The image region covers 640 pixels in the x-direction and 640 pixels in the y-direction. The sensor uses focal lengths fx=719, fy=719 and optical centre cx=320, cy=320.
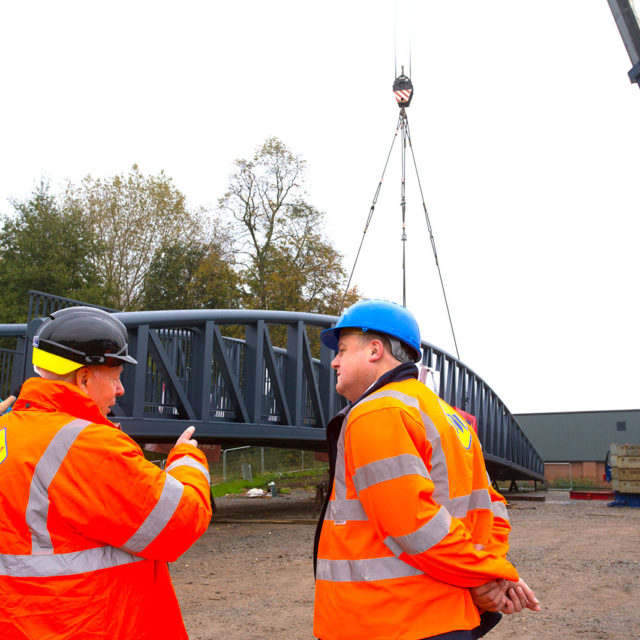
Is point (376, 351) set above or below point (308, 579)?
above

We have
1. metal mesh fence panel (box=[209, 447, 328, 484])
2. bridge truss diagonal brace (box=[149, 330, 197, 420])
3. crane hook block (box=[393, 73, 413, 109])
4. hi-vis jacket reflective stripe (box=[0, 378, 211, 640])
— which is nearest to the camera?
hi-vis jacket reflective stripe (box=[0, 378, 211, 640])

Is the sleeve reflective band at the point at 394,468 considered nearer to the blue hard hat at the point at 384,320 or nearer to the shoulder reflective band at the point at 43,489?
the blue hard hat at the point at 384,320

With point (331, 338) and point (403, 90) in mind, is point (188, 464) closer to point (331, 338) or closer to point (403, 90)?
point (331, 338)

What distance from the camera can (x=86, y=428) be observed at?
92.6 inches

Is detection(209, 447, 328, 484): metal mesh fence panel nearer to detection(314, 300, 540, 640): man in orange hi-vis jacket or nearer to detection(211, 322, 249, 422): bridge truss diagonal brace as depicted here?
detection(211, 322, 249, 422): bridge truss diagonal brace

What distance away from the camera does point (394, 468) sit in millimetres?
2400

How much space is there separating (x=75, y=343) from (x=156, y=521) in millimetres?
727

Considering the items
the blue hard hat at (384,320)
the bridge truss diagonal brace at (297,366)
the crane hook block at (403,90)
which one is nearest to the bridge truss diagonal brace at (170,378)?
the bridge truss diagonal brace at (297,366)

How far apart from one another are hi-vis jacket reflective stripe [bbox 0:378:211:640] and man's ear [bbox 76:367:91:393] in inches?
9.3

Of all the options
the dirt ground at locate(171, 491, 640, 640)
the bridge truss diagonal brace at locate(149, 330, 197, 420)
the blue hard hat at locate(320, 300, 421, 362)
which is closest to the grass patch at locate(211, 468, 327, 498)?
the dirt ground at locate(171, 491, 640, 640)

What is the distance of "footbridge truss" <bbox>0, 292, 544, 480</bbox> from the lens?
1197 centimetres

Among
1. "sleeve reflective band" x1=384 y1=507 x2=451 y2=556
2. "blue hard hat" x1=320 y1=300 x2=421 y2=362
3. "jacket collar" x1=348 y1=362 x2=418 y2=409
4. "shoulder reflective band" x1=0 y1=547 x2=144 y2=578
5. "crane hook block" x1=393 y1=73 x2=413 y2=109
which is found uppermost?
"crane hook block" x1=393 y1=73 x2=413 y2=109

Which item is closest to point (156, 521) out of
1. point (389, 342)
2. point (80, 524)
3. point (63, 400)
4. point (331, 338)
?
point (80, 524)

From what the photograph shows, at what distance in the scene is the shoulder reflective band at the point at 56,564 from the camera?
2.28m
